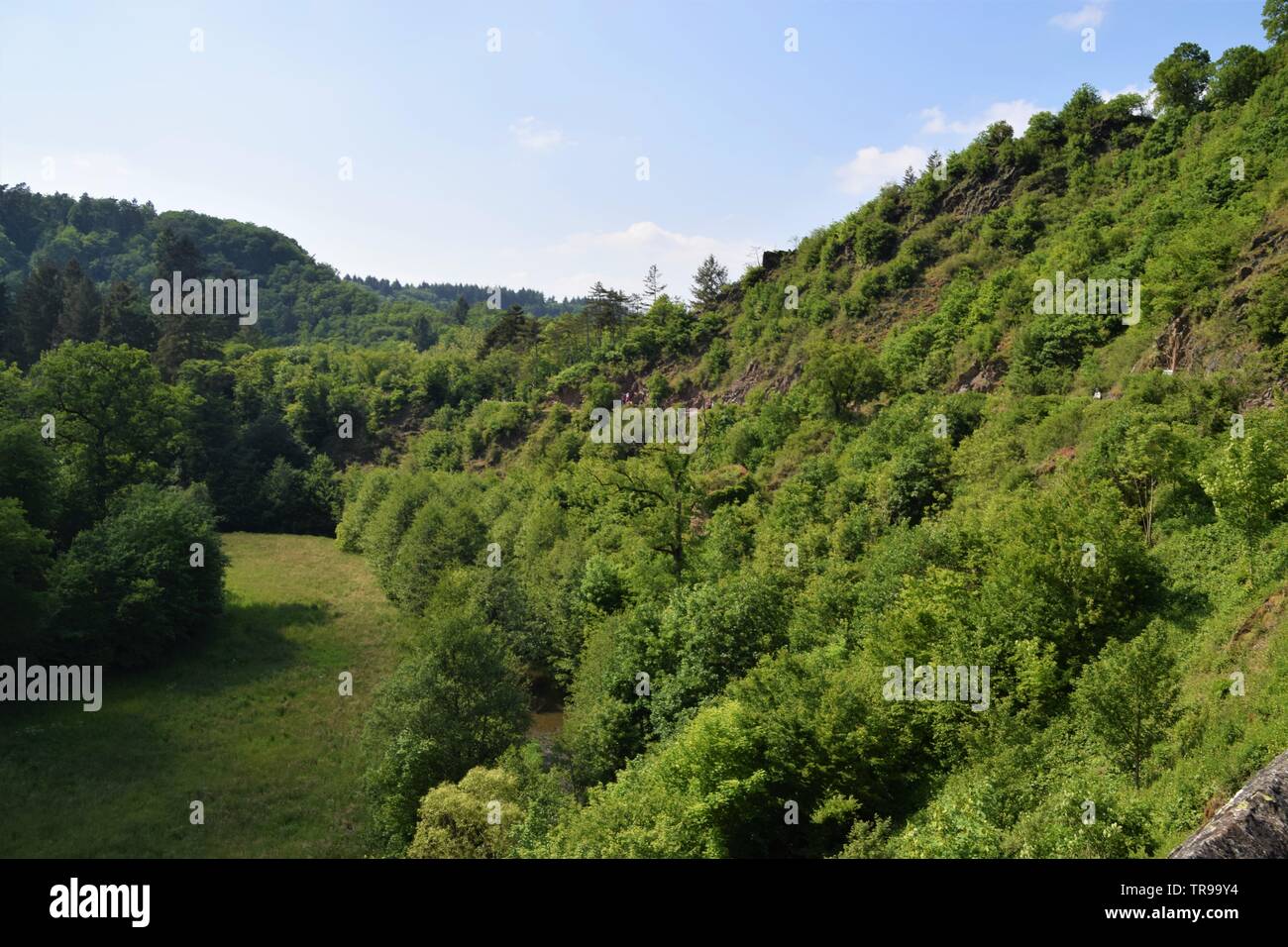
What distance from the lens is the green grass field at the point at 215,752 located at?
28094mm

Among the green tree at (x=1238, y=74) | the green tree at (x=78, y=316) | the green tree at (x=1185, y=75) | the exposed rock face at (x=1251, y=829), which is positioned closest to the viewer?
the exposed rock face at (x=1251, y=829)

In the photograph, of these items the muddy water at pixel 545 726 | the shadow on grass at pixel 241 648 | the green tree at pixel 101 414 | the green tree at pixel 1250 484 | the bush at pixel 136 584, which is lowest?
the muddy water at pixel 545 726

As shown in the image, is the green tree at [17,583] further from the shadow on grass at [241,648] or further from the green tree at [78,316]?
the green tree at [78,316]

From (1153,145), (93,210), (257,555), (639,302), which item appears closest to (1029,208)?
(1153,145)

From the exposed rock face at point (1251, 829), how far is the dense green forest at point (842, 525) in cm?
273

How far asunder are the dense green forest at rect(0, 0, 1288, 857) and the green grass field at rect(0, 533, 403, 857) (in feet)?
9.71

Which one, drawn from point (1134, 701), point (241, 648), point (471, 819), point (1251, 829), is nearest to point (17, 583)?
point (241, 648)

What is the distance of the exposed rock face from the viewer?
8.84 m

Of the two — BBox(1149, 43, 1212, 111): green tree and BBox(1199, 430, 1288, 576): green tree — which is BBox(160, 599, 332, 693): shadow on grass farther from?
BBox(1149, 43, 1212, 111): green tree

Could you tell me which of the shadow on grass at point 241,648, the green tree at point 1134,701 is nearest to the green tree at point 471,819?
the green tree at point 1134,701

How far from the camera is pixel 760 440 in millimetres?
52344

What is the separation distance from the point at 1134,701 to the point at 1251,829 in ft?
21.4

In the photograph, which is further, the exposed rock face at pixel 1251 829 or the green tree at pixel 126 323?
the green tree at pixel 126 323
